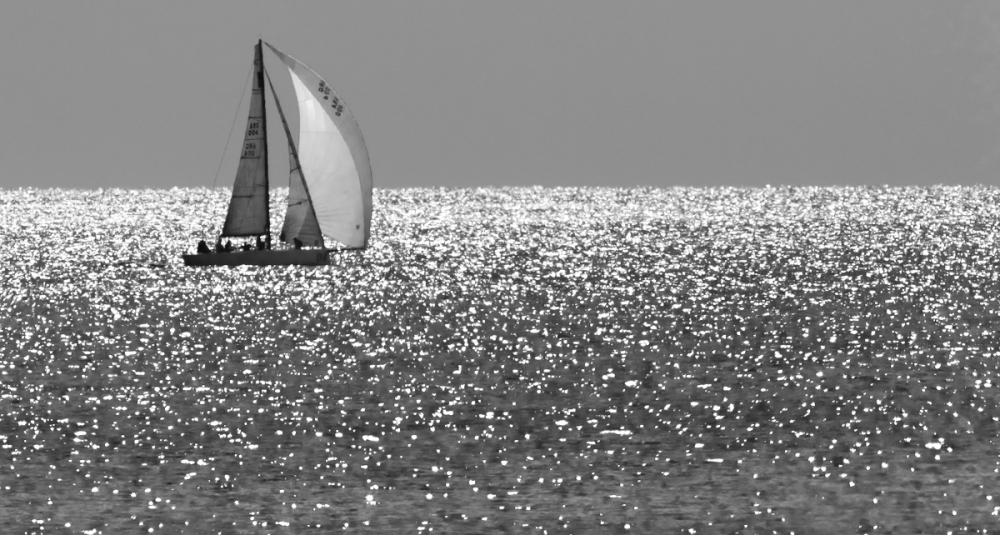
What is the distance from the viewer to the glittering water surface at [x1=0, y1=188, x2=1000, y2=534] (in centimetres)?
2816

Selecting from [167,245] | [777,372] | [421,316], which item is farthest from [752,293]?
[167,245]

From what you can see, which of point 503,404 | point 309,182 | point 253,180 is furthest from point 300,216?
point 503,404

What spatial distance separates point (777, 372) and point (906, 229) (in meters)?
114

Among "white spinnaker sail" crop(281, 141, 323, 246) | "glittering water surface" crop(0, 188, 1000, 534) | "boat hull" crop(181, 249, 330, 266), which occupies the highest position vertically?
"white spinnaker sail" crop(281, 141, 323, 246)

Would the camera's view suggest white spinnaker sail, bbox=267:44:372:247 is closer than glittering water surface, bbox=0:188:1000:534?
No

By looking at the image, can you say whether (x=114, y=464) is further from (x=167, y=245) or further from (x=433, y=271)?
(x=167, y=245)

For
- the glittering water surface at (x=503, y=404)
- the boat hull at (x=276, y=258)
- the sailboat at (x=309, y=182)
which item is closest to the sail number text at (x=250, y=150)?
the sailboat at (x=309, y=182)

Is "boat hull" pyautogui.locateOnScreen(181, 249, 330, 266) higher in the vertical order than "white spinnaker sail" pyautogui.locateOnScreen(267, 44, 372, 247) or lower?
lower

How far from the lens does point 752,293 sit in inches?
3132

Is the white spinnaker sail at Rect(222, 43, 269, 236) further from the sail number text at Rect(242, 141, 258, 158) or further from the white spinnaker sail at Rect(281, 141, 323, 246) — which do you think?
the white spinnaker sail at Rect(281, 141, 323, 246)

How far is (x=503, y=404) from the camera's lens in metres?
40.8

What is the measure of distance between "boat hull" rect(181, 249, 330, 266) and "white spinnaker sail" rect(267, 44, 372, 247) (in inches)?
34.1

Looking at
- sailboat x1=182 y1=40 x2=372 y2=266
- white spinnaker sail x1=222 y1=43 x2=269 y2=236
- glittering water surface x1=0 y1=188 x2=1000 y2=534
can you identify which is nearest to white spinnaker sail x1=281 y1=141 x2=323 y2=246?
sailboat x1=182 y1=40 x2=372 y2=266

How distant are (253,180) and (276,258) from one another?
4116 millimetres
